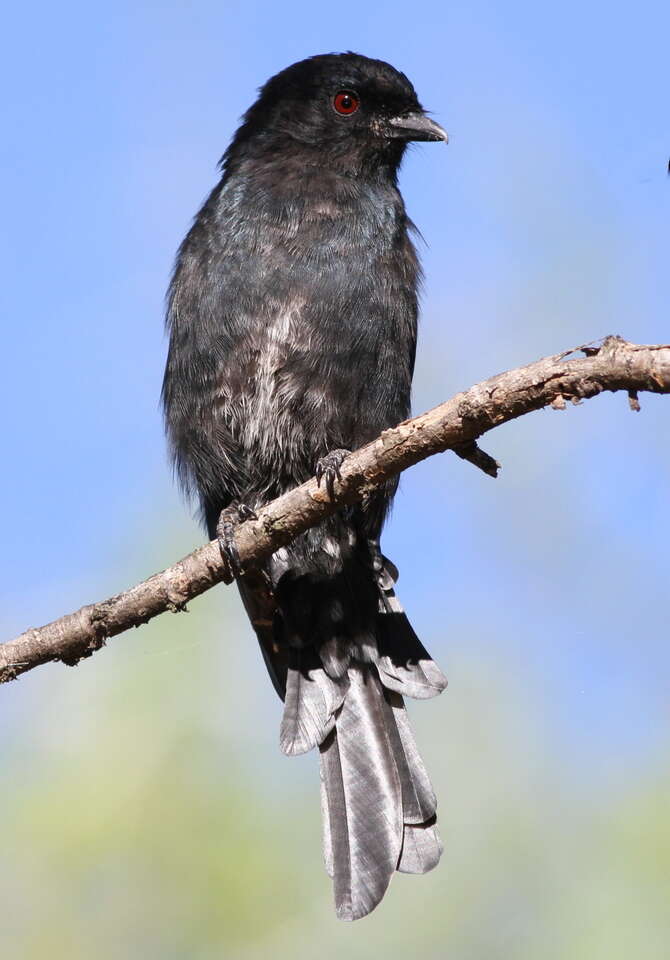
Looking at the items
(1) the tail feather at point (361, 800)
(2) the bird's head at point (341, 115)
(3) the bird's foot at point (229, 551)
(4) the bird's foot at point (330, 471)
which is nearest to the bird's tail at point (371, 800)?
(1) the tail feather at point (361, 800)

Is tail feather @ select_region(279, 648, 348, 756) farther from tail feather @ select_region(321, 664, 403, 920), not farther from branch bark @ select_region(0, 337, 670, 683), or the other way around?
branch bark @ select_region(0, 337, 670, 683)

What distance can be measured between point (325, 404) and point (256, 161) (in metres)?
1.30

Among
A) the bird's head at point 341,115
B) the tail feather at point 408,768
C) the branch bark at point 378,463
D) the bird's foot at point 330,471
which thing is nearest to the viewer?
the branch bark at point 378,463

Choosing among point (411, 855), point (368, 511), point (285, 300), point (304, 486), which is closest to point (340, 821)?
point (411, 855)

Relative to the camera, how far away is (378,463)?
13.0ft

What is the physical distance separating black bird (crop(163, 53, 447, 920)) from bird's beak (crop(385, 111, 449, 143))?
181 millimetres

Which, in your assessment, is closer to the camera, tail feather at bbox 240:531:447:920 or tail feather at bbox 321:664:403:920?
tail feather at bbox 321:664:403:920

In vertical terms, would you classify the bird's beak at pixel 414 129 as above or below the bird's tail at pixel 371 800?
above

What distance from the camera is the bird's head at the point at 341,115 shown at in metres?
5.84

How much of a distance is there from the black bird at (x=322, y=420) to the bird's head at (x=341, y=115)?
38 mm

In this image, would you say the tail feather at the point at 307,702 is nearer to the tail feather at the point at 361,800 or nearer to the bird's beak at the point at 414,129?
the tail feather at the point at 361,800

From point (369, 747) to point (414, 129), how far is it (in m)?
2.82

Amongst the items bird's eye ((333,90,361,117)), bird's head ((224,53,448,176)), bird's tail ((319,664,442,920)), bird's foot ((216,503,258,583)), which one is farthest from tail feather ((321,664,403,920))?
bird's eye ((333,90,361,117))

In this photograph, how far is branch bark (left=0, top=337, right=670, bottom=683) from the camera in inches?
138
